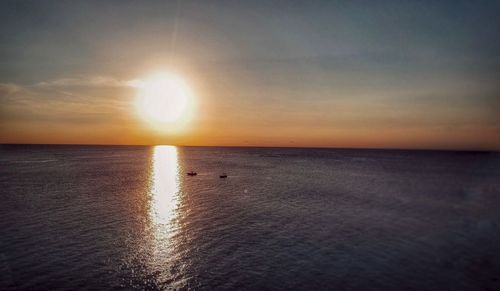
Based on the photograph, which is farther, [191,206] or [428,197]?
[428,197]

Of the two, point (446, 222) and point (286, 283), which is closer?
point (286, 283)

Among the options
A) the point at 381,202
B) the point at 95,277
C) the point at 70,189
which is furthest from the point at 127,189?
the point at 381,202

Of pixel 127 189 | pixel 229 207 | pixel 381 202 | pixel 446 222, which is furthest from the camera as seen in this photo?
pixel 127 189

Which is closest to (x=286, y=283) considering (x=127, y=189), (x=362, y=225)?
(x=362, y=225)

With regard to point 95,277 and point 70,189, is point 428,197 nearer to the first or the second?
point 95,277

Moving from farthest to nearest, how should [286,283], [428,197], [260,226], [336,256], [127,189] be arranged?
[127,189] < [428,197] < [260,226] < [336,256] < [286,283]

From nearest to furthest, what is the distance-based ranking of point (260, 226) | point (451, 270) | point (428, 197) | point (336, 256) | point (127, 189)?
point (451, 270) → point (336, 256) → point (260, 226) → point (428, 197) → point (127, 189)

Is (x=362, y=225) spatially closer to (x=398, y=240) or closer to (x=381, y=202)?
(x=398, y=240)

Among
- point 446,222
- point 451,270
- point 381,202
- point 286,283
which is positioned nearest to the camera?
point 286,283
